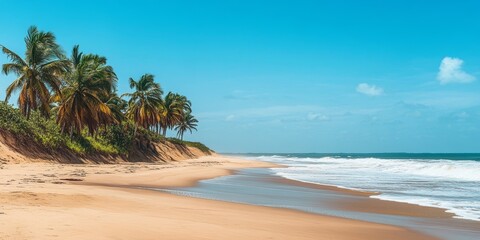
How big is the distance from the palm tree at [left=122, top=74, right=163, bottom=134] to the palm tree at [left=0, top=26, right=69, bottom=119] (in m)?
22.5

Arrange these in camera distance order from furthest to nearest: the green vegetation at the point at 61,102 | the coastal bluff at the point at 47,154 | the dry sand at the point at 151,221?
the green vegetation at the point at 61,102, the coastal bluff at the point at 47,154, the dry sand at the point at 151,221

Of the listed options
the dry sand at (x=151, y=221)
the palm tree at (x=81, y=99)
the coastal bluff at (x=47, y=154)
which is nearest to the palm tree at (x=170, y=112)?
the coastal bluff at (x=47, y=154)

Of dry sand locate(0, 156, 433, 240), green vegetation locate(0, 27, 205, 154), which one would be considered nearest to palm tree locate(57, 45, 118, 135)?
green vegetation locate(0, 27, 205, 154)

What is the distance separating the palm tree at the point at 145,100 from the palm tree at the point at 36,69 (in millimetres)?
22450

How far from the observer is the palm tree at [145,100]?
60.0 meters

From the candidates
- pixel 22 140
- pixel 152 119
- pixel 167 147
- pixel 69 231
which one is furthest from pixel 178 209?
pixel 167 147

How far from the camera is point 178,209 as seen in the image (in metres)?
11.3

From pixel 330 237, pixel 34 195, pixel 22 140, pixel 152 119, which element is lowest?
pixel 330 237

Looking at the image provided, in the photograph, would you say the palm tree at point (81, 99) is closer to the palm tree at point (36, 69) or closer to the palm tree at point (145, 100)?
the palm tree at point (36, 69)

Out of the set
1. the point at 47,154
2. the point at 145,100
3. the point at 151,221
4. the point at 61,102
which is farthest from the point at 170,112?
the point at 151,221

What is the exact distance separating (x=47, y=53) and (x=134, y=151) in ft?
61.8

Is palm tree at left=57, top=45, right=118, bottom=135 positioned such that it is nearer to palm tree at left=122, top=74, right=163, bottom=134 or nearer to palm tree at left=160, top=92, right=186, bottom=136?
palm tree at left=122, top=74, right=163, bottom=134

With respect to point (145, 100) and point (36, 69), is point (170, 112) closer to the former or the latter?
point (145, 100)

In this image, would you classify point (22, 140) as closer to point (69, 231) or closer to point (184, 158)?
point (69, 231)
